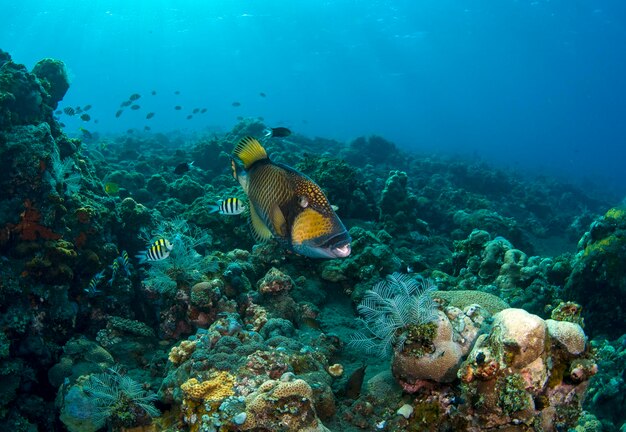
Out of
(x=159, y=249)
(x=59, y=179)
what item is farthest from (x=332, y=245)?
(x=59, y=179)

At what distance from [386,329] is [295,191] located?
77.9 inches

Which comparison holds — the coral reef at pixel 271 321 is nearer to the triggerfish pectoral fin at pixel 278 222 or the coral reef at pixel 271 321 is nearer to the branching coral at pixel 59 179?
the branching coral at pixel 59 179

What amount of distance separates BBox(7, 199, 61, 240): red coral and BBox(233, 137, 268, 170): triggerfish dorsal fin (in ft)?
16.7

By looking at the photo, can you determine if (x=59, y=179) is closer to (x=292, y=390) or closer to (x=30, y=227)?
(x=30, y=227)

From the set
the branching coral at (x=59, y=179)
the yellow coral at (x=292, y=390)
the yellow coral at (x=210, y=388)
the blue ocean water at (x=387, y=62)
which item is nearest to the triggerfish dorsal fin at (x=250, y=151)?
the yellow coral at (x=292, y=390)

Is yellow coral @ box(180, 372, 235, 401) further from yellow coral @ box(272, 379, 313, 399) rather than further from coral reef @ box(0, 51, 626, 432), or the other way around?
yellow coral @ box(272, 379, 313, 399)

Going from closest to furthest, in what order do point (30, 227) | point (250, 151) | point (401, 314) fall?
point (250, 151) → point (401, 314) → point (30, 227)

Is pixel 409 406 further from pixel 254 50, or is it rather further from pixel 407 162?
pixel 254 50

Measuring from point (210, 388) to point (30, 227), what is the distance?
4460 millimetres

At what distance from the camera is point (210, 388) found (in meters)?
3.17

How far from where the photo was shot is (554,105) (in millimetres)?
177125

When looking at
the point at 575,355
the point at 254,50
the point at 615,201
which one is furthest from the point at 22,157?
the point at 254,50

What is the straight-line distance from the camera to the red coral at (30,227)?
568 cm

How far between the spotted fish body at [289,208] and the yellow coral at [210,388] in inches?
63.4
